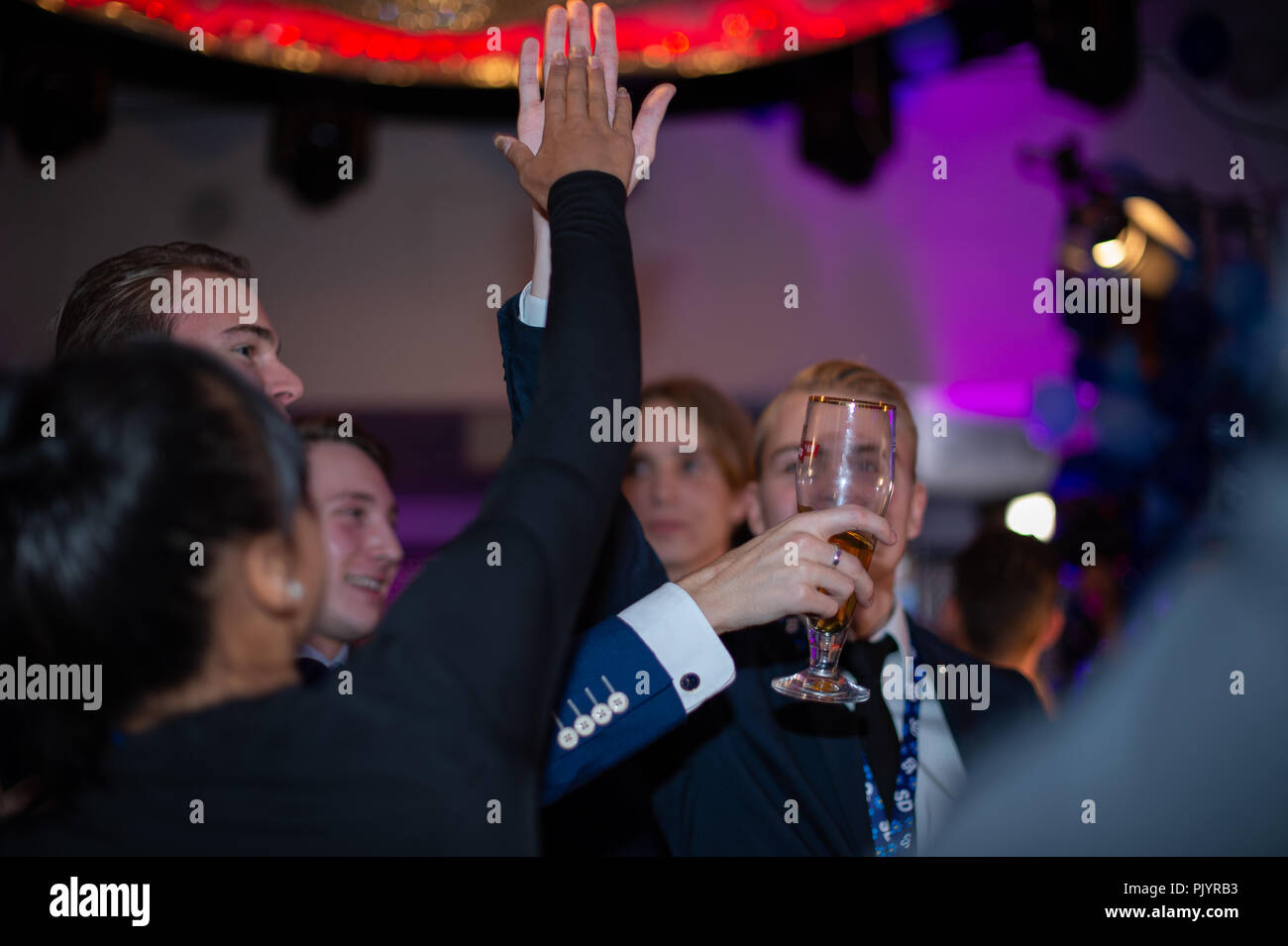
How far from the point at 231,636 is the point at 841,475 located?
78cm

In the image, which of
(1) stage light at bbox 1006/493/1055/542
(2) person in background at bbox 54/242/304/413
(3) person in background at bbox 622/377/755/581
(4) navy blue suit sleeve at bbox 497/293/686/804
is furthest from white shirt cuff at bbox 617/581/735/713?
(1) stage light at bbox 1006/493/1055/542

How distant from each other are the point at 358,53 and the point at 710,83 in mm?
1681

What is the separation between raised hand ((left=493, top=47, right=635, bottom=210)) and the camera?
106 cm

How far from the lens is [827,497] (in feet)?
4.37

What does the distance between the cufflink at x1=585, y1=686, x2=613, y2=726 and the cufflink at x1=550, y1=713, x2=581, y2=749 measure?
3 centimetres

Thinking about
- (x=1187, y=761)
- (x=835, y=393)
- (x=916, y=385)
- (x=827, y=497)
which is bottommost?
(x=1187, y=761)

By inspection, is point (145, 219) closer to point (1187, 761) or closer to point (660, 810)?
point (660, 810)

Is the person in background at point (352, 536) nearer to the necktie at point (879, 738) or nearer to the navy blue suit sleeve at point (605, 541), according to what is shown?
the navy blue suit sleeve at point (605, 541)

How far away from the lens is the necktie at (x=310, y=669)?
1.64 metres

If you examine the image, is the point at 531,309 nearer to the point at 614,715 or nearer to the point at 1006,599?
the point at 614,715

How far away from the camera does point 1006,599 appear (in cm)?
312

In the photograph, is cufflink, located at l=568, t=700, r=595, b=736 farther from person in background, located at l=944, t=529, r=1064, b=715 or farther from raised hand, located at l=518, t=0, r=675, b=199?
person in background, located at l=944, t=529, r=1064, b=715

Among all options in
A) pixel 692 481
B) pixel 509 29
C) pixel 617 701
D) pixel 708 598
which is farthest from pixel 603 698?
pixel 509 29
